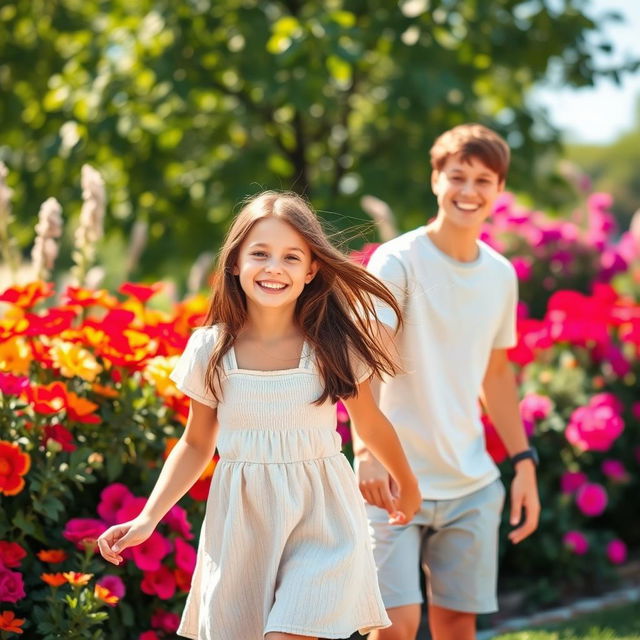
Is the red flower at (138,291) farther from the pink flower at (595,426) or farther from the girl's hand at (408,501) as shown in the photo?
the pink flower at (595,426)

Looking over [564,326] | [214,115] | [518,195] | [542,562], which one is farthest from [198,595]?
[518,195]

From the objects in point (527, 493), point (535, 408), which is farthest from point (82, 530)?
point (535, 408)

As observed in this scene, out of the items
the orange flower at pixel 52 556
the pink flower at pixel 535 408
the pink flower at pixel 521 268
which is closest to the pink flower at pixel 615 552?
the pink flower at pixel 535 408

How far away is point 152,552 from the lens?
3.33 metres

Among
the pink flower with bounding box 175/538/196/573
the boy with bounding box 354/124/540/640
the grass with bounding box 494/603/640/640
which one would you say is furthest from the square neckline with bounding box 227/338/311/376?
the grass with bounding box 494/603/640/640

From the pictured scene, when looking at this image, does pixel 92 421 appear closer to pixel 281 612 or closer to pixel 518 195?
pixel 281 612

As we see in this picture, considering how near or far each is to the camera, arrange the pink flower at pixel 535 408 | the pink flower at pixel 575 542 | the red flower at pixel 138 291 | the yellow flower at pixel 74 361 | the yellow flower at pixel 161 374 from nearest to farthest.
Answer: the yellow flower at pixel 74 361, the yellow flower at pixel 161 374, the red flower at pixel 138 291, the pink flower at pixel 575 542, the pink flower at pixel 535 408

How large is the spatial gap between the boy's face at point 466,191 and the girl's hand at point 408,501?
34.4 inches

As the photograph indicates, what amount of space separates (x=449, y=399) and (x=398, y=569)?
0.52 metres

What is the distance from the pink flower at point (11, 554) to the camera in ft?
10.4

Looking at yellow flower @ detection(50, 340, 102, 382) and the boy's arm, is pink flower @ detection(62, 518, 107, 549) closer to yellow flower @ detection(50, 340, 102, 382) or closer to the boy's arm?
yellow flower @ detection(50, 340, 102, 382)

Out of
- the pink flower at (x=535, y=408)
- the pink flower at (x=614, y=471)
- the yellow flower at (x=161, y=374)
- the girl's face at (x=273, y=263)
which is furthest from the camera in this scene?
the pink flower at (x=614, y=471)

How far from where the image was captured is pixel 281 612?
8.21ft

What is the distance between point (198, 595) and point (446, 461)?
2.97 feet
